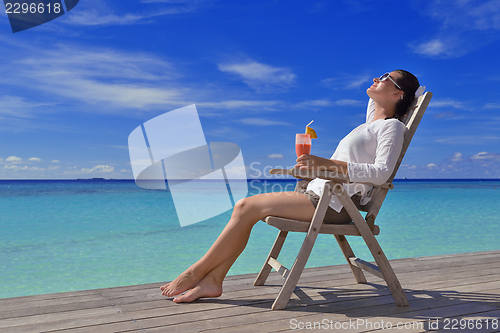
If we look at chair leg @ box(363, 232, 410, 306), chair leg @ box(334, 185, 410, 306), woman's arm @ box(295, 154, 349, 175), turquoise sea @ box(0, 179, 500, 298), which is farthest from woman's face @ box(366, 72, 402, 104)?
turquoise sea @ box(0, 179, 500, 298)

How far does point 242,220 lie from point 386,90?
4.22ft

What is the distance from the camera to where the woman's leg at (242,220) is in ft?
6.73

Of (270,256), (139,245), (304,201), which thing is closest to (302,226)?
(304,201)

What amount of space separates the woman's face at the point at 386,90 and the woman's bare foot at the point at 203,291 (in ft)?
5.20

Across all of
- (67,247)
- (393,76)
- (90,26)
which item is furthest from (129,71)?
(393,76)

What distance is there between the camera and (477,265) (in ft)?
10.6

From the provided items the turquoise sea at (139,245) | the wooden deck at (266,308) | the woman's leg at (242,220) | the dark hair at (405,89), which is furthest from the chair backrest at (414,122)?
the turquoise sea at (139,245)

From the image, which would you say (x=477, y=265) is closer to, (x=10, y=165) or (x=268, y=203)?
(x=268, y=203)

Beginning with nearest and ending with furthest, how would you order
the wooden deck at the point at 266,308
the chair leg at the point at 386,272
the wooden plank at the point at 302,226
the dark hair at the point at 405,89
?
the wooden deck at the point at 266,308 < the wooden plank at the point at 302,226 < the chair leg at the point at 386,272 < the dark hair at the point at 405,89

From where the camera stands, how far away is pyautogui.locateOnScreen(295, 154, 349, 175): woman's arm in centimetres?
203

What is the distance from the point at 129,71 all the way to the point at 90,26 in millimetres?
5047

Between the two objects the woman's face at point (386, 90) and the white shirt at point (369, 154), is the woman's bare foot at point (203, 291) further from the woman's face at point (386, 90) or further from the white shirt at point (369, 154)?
the woman's face at point (386, 90)

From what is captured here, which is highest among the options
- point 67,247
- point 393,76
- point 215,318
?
point 393,76

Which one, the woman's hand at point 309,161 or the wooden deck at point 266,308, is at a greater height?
the woman's hand at point 309,161
